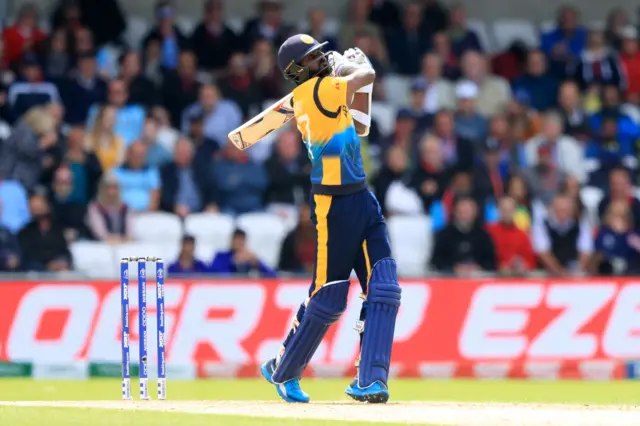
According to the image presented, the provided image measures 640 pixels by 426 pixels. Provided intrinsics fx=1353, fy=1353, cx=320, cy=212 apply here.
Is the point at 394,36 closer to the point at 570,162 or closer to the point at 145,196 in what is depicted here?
the point at 570,162

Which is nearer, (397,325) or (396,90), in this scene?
(397,325)

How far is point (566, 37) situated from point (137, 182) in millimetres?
7567

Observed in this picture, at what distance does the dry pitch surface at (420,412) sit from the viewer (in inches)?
304

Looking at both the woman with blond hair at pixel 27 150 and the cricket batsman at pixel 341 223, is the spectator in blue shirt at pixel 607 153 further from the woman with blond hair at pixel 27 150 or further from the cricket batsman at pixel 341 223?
the cricket batsman at pixel 341 223

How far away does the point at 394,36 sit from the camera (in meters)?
19.6

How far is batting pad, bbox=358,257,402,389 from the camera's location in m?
8.60

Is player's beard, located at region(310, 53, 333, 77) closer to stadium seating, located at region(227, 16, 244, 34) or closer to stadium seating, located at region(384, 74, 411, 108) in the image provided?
stadium seating, located at region(384, 74, 411, 108)

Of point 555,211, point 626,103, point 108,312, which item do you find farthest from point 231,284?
point 626,103

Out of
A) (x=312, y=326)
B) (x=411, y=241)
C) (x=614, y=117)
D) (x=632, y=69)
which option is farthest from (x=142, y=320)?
(x=632, y=69)

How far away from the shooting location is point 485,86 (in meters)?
19.2

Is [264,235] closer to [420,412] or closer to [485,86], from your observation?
[485,86]

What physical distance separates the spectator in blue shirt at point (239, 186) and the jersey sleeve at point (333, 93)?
810cm

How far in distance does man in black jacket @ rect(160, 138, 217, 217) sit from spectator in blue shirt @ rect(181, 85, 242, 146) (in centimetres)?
84

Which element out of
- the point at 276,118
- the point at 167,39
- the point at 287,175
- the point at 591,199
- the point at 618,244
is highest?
the point at 167,39
